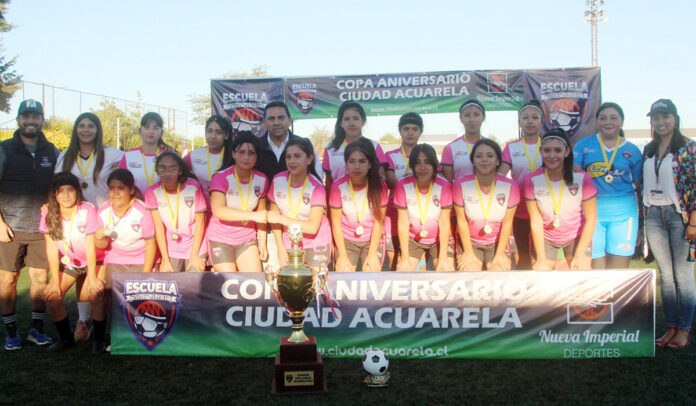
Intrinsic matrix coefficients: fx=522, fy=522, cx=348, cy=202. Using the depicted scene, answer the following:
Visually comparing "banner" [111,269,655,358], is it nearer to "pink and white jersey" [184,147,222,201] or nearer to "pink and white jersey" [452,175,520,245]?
"pink and white jersey" [452,175,520,245]

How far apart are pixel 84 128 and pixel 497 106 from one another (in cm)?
769

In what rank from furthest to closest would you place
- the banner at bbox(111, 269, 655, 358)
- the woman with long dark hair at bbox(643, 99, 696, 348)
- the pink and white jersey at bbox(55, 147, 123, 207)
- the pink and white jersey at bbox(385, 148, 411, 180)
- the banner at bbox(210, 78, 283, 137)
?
the banner at bbox(210, 78, 283, 137) < the pink and white jersey at bbox(385, 148, 411, 180) < the pink and white jersey at bbox(55, 147, 123, 207) < the woman with long dark hair at bbox(643, 99, 696, 348) < the banner at bbox(111, 269, 655, 358)

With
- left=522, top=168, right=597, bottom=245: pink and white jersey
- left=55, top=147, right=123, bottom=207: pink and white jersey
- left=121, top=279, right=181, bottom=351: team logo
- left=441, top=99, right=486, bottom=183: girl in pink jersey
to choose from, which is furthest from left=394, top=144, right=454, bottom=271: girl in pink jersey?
left=55, top=147, right=123, bottom=207: pink and white jersey

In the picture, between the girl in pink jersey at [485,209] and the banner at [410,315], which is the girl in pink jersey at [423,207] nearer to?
the girl in pink jersey at [485,209]

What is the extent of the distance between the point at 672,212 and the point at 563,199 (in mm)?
850

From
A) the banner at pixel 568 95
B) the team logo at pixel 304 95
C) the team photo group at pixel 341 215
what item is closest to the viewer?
the team photo group at pixel 341 215

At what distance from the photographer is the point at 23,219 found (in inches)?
174

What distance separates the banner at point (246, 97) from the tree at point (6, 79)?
18339 mm

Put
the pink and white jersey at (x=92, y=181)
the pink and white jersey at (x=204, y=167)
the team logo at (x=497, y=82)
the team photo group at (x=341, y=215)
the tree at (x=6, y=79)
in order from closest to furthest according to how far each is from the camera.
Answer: the team photo group at (x=341, y=215) → the pink and white jersey at (x=92, y=181) → the pink and white jersey at (x=204, y=167) → the team logo at (x=497, y=82) → the tree at (x=6, y=79)

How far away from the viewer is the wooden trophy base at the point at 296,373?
3260 mm

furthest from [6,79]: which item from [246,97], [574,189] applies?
[574,189]

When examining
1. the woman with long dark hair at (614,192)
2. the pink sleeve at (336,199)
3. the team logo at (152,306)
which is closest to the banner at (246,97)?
the pink sleeve at (336,199)

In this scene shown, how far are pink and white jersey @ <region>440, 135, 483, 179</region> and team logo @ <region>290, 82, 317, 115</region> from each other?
5952mm

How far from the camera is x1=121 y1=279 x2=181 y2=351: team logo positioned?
3.96m
